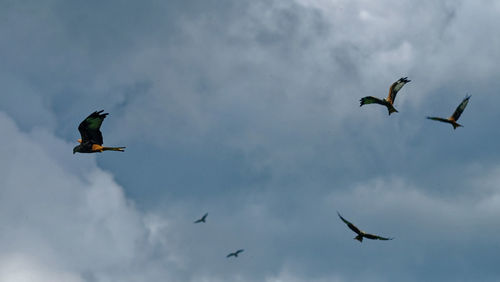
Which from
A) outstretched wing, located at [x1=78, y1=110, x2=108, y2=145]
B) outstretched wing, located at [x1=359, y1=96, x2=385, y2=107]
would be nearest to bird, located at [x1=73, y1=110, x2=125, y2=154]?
outstretched wing, located at [x1=78, y1=110, x2=108, y2=145]

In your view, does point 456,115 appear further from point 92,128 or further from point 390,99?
point 92,128

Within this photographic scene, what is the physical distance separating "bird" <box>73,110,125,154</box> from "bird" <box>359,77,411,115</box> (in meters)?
21.4

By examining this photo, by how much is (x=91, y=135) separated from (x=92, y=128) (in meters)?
0.88

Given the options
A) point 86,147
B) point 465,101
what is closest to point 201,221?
point 86,147

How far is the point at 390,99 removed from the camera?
47.2 meters

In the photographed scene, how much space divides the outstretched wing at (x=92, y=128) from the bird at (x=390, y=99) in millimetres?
22358

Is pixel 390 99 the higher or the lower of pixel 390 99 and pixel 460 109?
the higher

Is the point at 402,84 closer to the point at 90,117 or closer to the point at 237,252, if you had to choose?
the point at 90,117

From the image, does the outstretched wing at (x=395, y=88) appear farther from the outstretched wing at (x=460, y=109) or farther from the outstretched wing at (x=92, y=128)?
the outstretched wing at (x=92, y=128)

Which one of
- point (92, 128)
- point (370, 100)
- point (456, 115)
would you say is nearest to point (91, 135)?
point (92, 128)

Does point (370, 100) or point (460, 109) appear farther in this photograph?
point (370, 100)

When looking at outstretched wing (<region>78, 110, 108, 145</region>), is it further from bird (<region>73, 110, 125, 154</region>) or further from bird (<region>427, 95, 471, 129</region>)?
bird (<region>427, 95, 471, 129</region>)

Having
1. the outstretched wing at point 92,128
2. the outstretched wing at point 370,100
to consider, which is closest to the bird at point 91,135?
the outstretched wing at point 92,128

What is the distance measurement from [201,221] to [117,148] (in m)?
62.4
